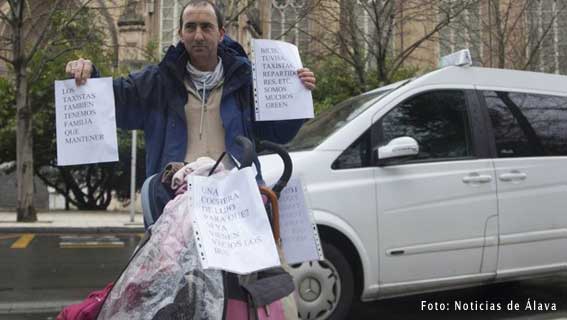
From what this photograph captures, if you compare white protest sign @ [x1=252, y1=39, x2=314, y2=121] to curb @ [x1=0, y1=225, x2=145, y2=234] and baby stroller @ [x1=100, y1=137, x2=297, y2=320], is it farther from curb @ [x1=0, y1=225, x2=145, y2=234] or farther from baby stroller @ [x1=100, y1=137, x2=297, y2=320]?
curb @ [x1=0, y1=225, x2=145, y2=234]

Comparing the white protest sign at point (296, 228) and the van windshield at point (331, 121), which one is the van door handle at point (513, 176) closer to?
the van windshield at point (331, 121)

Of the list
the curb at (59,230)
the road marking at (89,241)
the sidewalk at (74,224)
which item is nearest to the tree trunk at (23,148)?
the sidewalk at (74,224)

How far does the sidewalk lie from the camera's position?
41.9ft

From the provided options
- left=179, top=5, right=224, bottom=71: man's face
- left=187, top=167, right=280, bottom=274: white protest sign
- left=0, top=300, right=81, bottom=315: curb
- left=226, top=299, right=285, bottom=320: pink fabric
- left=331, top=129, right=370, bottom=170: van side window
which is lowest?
left=0, top=300, right=81, bottom=315: curb

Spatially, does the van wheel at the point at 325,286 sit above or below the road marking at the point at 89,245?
above

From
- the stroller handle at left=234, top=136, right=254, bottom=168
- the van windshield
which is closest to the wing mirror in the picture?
the van windshield

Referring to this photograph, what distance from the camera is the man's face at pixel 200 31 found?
256 cm

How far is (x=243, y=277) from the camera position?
2.16 meters

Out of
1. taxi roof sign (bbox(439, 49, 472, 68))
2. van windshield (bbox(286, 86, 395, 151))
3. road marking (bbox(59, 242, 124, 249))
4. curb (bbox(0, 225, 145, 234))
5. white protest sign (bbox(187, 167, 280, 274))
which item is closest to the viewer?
white protest sign (bbox(187, 167, 280, 274))

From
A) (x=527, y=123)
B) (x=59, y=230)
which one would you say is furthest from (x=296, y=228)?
(x=59, y=230)

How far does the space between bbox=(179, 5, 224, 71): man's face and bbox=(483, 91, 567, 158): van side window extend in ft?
10.8

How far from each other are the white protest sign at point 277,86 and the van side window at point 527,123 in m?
2.89

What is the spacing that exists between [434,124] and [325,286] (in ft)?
5.42

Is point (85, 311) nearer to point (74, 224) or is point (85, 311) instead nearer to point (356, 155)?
point (356, 155)
